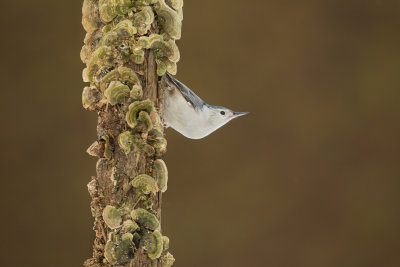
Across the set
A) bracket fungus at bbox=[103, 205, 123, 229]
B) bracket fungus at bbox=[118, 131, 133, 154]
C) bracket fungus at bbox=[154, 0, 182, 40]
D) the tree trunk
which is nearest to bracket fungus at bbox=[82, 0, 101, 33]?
the tree trunk

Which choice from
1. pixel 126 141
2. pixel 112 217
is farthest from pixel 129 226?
pixel 126 141

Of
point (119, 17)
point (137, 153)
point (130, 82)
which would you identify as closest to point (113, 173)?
point (137, 153)

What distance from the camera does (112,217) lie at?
867mm

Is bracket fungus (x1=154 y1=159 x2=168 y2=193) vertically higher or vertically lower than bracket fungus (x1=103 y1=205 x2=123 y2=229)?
higher

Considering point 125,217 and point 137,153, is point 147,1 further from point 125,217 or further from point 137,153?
point 125,217

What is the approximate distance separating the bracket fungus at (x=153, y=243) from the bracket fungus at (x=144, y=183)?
78mm

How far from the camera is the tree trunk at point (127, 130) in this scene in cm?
88

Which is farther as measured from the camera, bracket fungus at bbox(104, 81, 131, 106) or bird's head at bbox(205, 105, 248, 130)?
bird's head at bbox(205, 105, 248, 130)

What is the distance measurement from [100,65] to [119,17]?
0.09m

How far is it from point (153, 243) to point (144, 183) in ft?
0.35

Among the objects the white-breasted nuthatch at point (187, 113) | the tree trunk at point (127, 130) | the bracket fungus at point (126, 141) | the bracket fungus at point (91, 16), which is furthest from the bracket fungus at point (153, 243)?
the bracket fungus at point (91, 16)

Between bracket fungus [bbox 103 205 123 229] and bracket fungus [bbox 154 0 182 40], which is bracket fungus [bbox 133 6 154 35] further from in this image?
bracket fungus [bbox 103 205 123 229]

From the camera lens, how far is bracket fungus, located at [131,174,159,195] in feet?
2.88

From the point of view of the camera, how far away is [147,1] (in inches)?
36.0
